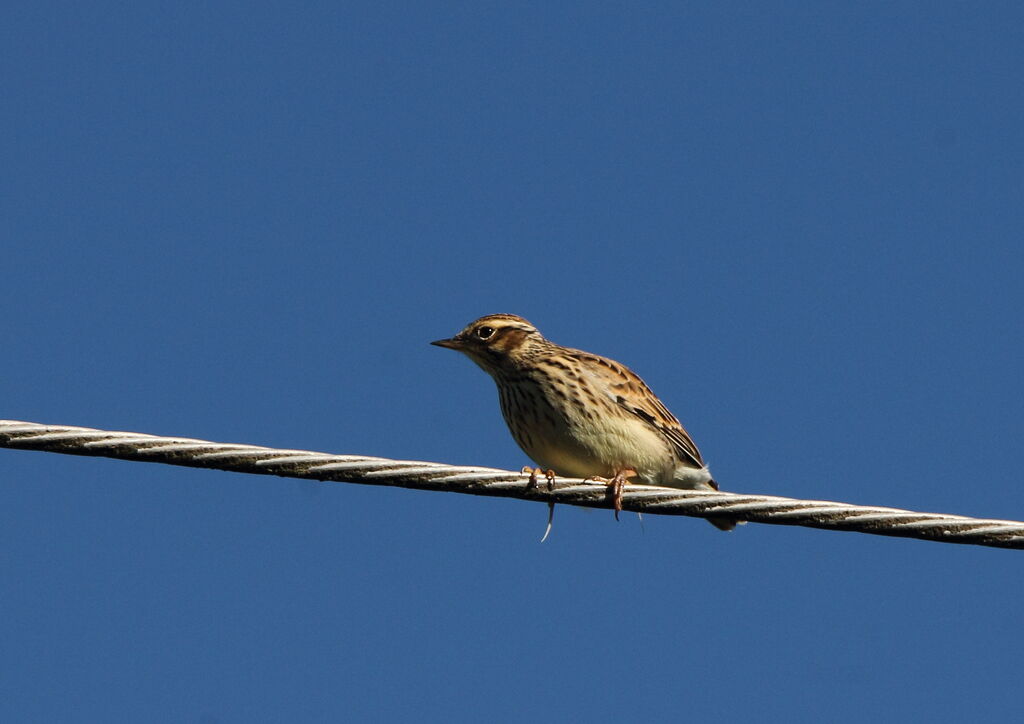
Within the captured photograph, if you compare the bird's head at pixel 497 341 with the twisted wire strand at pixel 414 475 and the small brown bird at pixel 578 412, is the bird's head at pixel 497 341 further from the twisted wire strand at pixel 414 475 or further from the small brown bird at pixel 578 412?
the twisted wire strand at pixel 414 475

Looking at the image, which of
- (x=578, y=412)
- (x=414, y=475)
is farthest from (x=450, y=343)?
(x=414, y=475)

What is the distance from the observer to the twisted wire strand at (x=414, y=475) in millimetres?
6844

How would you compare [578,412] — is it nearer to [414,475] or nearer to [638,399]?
[638,399]

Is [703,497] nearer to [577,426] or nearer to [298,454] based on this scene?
[298,454]

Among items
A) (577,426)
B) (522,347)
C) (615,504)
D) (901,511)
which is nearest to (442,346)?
(522,347)

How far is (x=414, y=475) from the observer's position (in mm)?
7070

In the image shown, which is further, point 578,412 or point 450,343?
point 450,343

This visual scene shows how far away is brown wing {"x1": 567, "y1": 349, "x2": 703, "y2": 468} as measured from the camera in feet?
35.4

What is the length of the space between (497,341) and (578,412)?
3.60 ft

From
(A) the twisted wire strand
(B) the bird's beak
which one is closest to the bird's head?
(B) the bird's beak

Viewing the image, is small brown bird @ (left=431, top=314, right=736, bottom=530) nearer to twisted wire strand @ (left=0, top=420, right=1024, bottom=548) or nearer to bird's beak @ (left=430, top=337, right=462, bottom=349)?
bird's beak @ (left=430, top=337, right=462, bottom=349)

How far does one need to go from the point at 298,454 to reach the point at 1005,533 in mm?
3364

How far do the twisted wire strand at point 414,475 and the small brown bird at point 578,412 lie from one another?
114 inches

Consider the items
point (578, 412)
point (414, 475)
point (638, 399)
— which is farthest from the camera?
point (638, 399)
